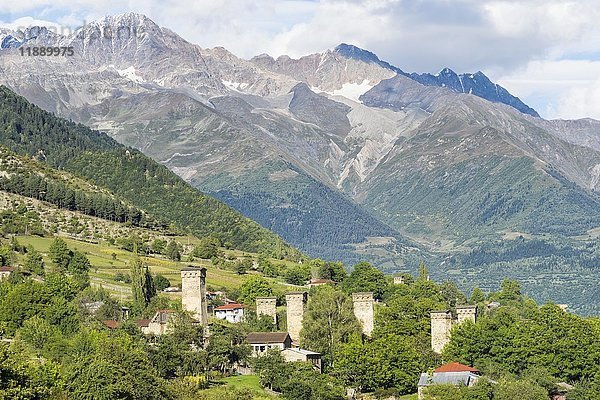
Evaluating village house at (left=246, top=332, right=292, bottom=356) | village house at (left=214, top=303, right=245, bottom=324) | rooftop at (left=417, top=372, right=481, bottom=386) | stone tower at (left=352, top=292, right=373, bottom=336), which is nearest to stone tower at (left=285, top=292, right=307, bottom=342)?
village house at (left=246, top=332, right=292, bottom=356)

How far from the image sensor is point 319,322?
340ft

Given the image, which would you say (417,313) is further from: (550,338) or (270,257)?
(270,257)

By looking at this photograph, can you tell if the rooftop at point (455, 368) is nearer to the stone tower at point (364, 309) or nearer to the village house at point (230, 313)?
the stone tower at point (364, 309)

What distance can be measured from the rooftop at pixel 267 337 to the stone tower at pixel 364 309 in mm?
11430

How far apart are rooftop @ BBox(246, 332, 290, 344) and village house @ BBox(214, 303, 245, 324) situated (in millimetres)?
13697

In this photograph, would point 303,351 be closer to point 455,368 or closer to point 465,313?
point 455,368

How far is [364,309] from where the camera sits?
112m

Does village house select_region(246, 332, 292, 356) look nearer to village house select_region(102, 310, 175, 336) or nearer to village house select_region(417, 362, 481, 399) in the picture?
village house select_region(102, 310, 175, 336)

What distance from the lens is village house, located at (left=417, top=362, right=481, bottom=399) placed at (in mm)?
90438

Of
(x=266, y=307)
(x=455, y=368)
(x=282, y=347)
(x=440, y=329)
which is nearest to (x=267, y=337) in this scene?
(x=282, y=347)

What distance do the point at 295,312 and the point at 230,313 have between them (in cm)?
1226

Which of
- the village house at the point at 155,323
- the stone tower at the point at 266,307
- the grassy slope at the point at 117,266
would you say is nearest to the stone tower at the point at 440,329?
the stone tower at the point at 266,307

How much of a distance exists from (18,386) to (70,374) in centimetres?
1497

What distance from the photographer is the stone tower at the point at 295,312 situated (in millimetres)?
107562
